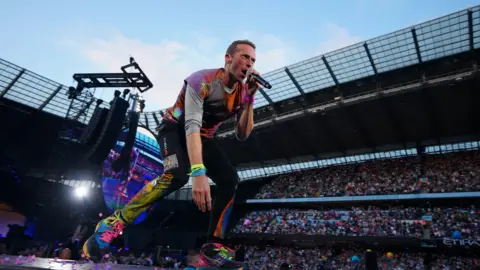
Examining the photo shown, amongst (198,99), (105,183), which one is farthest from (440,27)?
(105,183)

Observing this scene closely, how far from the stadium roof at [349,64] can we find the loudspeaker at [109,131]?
9248 mm

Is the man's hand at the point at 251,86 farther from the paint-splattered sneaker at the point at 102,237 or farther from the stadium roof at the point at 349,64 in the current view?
the stadium roof at the point at 349,64

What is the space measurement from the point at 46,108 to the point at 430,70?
88.4ft

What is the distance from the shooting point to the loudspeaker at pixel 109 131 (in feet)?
52.8

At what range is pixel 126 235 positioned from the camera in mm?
27016

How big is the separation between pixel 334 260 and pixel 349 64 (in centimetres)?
1362

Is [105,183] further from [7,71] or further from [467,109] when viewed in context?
[467,109]

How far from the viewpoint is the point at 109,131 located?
16.4 meters

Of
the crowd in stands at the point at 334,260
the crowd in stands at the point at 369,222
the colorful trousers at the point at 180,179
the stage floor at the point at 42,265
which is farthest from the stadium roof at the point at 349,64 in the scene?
the stage floor at the point at 42,265

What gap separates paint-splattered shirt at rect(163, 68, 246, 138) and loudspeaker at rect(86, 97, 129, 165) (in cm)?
1487

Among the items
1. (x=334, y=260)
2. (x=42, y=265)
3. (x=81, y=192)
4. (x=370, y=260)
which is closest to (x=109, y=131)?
(x=81, y=192)

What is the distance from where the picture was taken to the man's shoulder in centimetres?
228

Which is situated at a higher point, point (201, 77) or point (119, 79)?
point (119, 79)

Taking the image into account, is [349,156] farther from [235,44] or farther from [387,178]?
[235,44]
